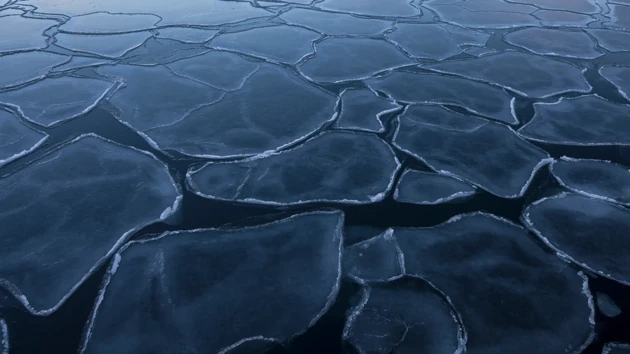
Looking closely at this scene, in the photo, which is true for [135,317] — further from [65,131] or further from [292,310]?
[65,131]

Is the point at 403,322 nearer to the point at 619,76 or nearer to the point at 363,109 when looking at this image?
the point at 363,109

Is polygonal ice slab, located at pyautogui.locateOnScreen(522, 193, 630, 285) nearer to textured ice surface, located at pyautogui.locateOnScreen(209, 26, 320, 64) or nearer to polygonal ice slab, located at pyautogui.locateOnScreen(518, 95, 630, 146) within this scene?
polygonal ice slab, located at pyautogui.locateOnScreen(518, 95, 630, 146)

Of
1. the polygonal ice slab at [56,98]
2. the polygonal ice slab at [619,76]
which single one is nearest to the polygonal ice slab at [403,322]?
the polygonal ice slab at [56,98]

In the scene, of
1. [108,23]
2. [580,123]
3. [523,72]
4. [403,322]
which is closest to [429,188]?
[403,322]

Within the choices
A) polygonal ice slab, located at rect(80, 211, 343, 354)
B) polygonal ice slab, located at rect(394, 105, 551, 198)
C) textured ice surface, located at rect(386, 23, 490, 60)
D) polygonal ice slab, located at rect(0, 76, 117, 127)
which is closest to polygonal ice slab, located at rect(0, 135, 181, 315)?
polygonal ice slab, located at rect(80, 211, 343, 354)

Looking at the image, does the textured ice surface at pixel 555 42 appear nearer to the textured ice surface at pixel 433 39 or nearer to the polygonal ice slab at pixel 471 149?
the textured ice surface at pixel 433 39

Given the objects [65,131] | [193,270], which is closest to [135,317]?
[193,270]

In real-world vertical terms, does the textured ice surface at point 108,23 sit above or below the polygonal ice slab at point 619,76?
below
